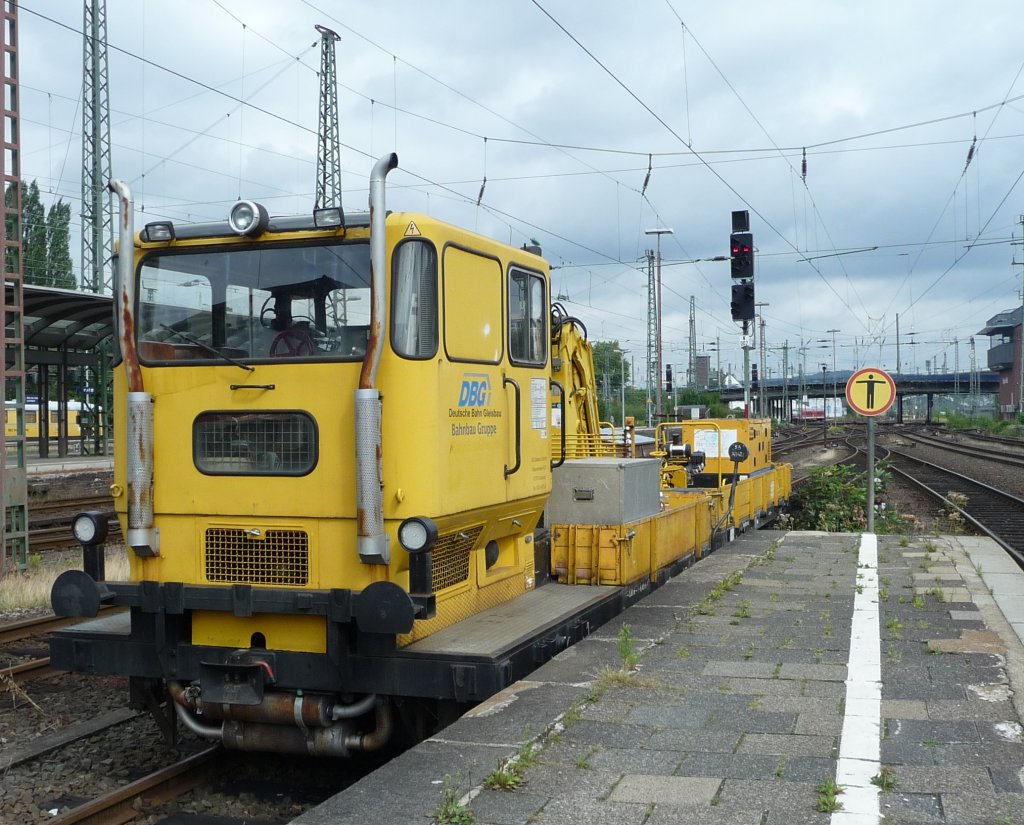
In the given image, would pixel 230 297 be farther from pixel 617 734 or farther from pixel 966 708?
pixel 966 708

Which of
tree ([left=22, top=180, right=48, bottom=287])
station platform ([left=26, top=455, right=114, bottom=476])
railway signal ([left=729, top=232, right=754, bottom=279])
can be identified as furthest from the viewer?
tree ([left=22, top=180, right=48, bottom=287])

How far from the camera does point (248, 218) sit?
20.5ft

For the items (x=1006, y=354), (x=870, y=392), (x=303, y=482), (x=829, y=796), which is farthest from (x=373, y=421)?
(x=1006, y=354)

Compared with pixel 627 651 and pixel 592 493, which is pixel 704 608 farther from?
pixel 627 651

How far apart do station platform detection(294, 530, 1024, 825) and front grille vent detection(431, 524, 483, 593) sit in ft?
2.61

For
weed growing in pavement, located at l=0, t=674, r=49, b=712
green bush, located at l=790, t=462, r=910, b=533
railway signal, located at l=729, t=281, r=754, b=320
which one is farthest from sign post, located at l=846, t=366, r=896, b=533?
weed growing in pavement, located at l=0, t=674, r=49, b=712

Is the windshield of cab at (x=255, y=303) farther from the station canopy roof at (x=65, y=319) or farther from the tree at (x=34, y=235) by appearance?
the tree at (x=34, y=235)

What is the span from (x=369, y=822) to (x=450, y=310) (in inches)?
116

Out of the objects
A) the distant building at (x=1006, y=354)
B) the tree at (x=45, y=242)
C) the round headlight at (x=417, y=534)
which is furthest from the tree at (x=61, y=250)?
the distant building at (x=1006, y=354)

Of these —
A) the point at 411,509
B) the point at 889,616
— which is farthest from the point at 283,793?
the point at 889,616

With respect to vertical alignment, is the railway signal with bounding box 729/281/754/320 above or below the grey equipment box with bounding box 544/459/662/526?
above

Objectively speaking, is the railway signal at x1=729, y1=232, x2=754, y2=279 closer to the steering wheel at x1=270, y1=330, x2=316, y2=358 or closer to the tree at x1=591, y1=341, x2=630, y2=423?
the steering wheel at x1=270, y1=330, x2=316, y2=358

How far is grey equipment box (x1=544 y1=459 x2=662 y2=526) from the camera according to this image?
8.57 m

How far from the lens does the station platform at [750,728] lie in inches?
174
